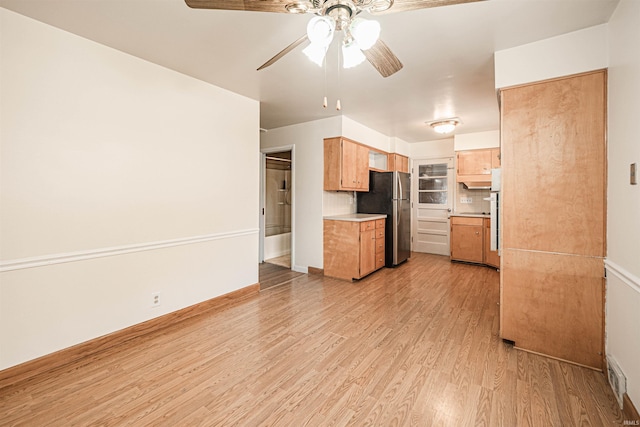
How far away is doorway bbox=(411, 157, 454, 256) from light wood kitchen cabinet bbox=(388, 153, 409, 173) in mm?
334

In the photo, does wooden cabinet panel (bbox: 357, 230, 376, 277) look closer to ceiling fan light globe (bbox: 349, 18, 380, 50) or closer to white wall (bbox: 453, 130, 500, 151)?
white wall (bbox: 453, 130, 500, 151)

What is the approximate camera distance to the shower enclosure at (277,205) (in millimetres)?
5691

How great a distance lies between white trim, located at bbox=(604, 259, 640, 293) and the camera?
1475mm

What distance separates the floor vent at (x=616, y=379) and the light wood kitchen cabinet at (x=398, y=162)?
4.21m

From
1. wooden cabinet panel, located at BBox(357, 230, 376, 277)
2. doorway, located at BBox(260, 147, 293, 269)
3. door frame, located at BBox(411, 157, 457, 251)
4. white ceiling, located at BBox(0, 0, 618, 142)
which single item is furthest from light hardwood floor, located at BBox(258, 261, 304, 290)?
door frame, located at BBox(411, 157, 457, 251)

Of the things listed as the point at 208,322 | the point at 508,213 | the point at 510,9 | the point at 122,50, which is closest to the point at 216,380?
the point at 208,322

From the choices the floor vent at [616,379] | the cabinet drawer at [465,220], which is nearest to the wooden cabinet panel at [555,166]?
the floor vent at [616,379]

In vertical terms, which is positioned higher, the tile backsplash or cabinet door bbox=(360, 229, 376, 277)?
the tile backsplash

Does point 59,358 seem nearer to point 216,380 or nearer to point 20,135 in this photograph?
point 216,380

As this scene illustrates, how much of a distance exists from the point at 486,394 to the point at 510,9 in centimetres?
247

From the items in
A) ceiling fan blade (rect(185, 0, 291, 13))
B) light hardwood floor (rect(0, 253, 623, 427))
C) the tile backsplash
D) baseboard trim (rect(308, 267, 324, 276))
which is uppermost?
ceiling fan blade (rect(185, 0, 291, 13))

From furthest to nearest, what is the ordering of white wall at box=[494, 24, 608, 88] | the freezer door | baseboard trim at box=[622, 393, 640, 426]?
the freezer door → white wall at box=[494, 24, 608, 88] → baseboard trim at box=[622, 393, 640, 426]

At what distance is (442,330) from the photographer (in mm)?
2588

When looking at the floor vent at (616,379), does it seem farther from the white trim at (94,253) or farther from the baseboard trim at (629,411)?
the white trim at (94,253)
